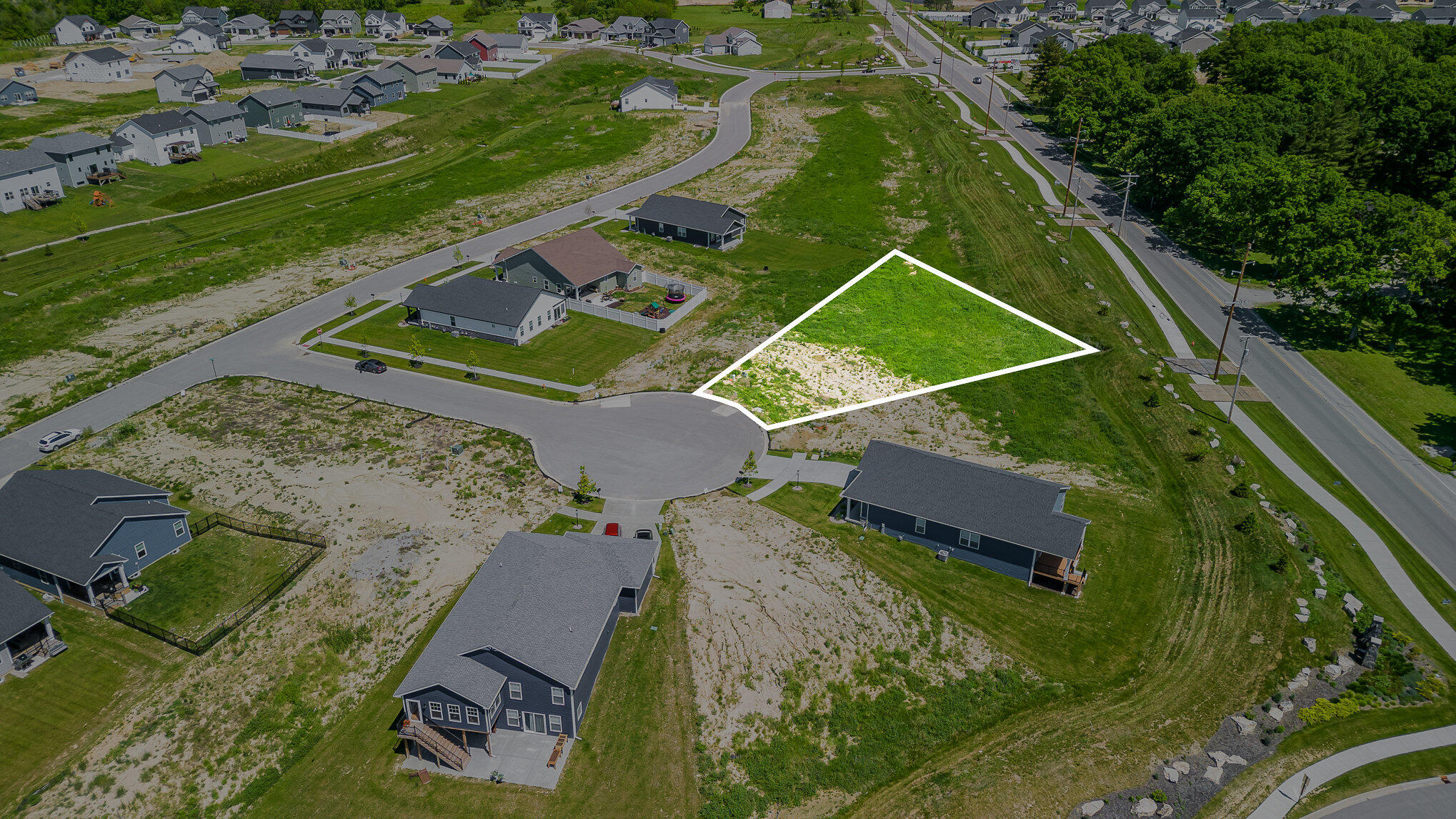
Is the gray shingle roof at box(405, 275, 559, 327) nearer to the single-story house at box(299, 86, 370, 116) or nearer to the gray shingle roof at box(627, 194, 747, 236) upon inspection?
the gray shingle roof at box(627, 194, 747, 236)

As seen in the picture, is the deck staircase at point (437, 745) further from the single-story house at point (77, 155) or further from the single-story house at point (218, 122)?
the single-story house at point (218, 122)

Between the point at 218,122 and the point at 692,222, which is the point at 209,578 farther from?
the point at 218,122

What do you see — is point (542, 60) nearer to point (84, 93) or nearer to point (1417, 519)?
point (84, 93)

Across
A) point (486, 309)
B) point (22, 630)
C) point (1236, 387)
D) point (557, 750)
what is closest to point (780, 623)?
point (557, 750)

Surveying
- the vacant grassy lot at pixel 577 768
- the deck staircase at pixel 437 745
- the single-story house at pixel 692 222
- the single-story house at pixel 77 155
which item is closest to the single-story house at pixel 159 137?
the single-story house at pixel 77 155

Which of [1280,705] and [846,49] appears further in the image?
[846,49]

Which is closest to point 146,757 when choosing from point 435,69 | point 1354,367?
point 1354,367

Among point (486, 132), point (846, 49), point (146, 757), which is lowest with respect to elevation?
point (146, 757)
